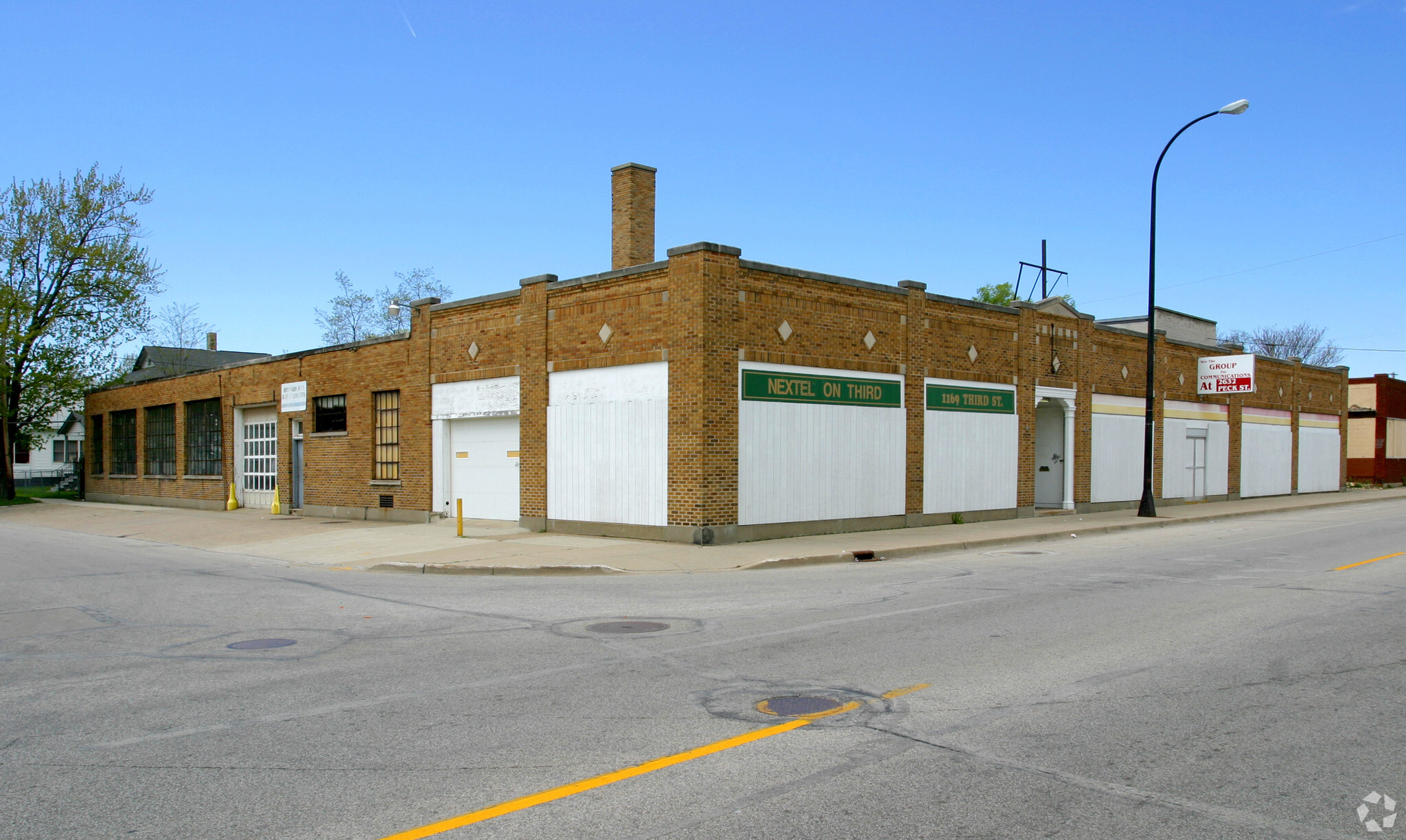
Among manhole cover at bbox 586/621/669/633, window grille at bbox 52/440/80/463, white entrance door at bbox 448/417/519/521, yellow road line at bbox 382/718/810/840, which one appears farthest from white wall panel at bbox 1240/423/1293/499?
window grille at bbox 52/440/80/463

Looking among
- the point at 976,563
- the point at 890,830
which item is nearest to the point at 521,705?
the point at 890,830

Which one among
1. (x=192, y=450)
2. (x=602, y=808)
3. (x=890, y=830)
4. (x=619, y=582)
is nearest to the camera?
(x=890, y=830)

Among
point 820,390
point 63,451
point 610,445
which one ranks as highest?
point 820,390

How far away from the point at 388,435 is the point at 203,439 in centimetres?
1246

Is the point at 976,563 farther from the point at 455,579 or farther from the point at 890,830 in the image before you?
the point at 890,830

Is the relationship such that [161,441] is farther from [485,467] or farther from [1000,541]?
[1000,541]

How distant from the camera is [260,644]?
9.20 metres

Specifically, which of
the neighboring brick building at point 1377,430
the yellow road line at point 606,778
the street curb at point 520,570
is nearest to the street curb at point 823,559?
the street curb at point 520,570

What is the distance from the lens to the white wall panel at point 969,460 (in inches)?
890

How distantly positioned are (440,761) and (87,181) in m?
43.4

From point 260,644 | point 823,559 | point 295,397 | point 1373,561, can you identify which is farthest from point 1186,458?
point 260,644

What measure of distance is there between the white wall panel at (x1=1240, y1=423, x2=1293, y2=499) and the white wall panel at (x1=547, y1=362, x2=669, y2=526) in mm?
25558

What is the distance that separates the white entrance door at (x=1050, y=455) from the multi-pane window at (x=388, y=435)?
57.2 ft

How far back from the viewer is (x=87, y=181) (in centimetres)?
3978
